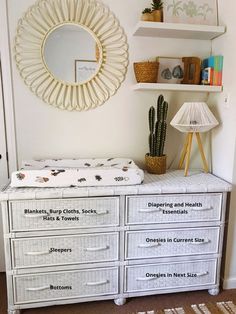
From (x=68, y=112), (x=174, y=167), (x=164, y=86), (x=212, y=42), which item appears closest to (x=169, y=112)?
(x=164, y=86)

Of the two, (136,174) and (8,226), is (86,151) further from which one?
(8,226)

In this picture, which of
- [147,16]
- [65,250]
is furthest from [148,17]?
[65,250]

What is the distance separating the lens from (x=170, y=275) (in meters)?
1.88

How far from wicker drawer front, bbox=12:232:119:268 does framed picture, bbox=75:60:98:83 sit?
109cm

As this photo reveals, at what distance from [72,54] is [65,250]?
132 centimetres

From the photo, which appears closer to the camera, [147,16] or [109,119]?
[147,16]

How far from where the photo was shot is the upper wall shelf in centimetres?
185

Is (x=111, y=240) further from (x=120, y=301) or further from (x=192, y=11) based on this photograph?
(x=192, y=11)

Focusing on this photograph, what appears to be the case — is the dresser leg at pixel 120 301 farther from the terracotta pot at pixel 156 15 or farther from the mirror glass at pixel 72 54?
the terracotta pot at pixel 156 15

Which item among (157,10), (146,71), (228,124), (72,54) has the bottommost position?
→ (228,124)

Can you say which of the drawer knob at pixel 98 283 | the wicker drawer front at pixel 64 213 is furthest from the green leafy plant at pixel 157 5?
the drawer knob at pixel 98 283

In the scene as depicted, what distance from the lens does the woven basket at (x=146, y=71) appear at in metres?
1.92

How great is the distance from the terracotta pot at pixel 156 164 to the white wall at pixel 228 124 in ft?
1.36

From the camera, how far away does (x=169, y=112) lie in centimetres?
219
